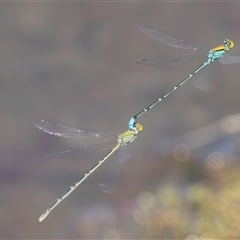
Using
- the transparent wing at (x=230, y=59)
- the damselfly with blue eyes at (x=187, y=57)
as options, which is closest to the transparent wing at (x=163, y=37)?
the damselfly with blue eyes at (x=187, y=57)

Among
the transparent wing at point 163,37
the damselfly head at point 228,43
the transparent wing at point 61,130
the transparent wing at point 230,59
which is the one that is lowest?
the transparent wing at point 61,130

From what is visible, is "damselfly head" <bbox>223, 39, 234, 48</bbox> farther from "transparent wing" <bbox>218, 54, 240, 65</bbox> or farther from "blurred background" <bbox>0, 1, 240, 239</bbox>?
"blurred background" <bbox>0, 1, 240, 239</bbox>

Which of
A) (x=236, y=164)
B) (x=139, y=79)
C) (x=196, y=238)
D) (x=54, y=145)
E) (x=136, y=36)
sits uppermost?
(x=136, y=36)

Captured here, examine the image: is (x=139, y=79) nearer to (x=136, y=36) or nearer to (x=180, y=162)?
(x=136, y=36)

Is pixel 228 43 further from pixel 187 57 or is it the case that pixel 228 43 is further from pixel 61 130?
pixel 61 130

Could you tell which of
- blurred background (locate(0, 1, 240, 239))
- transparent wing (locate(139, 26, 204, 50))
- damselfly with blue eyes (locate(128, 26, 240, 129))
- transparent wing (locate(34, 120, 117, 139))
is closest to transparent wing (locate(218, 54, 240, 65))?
→ damselfly with blue eyes (locate(128, 26, 240, 129))

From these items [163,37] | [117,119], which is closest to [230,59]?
[163,37]

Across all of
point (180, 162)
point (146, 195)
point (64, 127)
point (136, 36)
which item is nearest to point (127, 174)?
point (146, 195)

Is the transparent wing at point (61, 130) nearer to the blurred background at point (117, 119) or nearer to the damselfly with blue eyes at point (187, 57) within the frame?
the damselfly with blue eyes at point (187, 57)

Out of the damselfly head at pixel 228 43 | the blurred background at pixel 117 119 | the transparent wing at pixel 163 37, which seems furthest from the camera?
the blurred background at pixel 117 119
